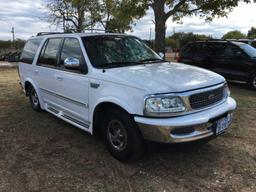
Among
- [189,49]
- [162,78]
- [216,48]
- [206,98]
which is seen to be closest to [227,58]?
[216,48]

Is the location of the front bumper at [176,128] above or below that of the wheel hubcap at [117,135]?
above

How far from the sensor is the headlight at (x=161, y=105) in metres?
3.80

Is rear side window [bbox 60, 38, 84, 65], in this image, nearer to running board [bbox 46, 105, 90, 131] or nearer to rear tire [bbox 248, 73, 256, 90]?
running board [bbox 46, 105, 90, 131]

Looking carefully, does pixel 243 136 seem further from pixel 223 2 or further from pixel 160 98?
pixel 223 2

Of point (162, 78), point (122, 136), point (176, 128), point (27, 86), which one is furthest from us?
point (27, 86)

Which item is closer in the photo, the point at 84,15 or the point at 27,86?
the point at 27,86

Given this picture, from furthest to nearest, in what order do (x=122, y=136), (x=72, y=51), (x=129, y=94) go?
(x=72, y=51) < (x=122, y=136) < (x=129, y=94)

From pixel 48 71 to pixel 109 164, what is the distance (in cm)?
245

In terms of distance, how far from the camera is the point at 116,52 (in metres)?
5.09

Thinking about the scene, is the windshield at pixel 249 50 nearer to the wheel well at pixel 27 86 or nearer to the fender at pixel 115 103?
the wheel well at pixel 27 86

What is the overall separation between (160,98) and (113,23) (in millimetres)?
18989

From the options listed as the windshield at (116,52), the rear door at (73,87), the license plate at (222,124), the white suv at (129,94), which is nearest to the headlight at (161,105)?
the white suv at (129,94)

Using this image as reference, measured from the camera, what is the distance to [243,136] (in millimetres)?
5410

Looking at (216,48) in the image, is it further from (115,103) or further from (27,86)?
(115,103)
